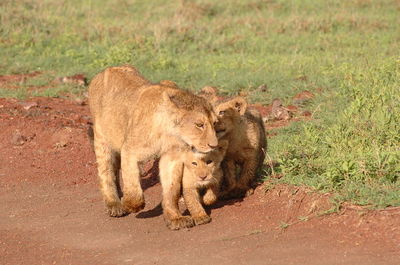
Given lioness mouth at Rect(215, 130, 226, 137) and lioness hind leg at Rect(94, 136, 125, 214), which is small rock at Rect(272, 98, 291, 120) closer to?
lioness hind leg at Rect(94, 136, 125, 214)

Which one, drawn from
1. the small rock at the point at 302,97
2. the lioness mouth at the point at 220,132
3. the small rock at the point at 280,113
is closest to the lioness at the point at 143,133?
the lioness mouth at the point at 220,132

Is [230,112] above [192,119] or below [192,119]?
below

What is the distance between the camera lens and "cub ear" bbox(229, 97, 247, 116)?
6.86m

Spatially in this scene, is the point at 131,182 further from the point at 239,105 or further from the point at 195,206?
the point at 239,105

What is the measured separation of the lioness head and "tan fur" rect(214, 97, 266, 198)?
0.25m

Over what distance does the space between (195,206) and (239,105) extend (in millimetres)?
987

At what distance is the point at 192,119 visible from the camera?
240 inches

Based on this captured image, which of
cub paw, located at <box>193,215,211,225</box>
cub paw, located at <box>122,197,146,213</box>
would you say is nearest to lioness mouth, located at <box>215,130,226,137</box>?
cub paw, located at <box>193,215,211,225</box>

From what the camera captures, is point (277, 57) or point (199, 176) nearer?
point (199, 176)

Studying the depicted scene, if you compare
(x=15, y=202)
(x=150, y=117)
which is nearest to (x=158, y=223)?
(x=150, y=117)

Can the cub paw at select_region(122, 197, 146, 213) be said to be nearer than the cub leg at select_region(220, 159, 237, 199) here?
Yes

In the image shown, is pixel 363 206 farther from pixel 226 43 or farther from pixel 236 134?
pixel 226 43

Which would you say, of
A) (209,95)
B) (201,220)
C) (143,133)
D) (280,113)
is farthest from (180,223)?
(280,113)

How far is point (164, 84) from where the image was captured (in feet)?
22.0
